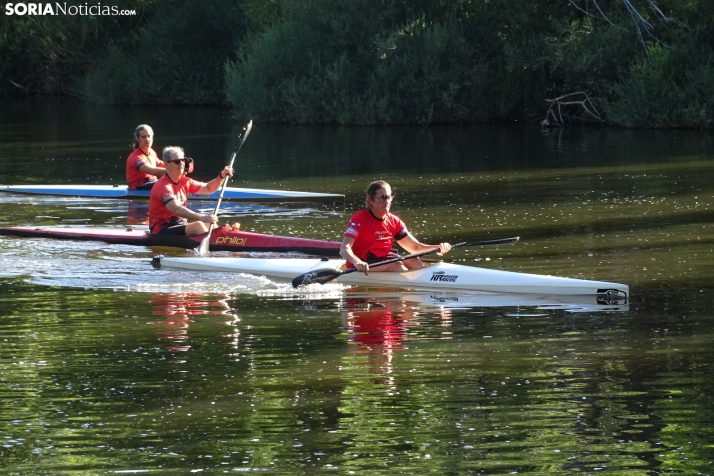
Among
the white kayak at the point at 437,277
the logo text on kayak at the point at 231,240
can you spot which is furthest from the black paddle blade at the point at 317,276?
the logo text on kayak at the point at 231,240

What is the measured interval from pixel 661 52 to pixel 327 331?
21.8 m

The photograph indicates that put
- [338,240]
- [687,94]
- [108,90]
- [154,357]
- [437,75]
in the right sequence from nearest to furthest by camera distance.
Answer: [154,357] → [338,240] → [687,94] → [437,75] → [108,90]

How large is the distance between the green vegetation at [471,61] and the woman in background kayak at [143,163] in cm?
1523

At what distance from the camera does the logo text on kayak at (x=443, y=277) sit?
427 inches

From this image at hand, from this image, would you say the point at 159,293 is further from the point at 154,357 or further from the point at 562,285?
the point at 562,285

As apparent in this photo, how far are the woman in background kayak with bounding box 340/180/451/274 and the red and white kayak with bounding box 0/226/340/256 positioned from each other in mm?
1582

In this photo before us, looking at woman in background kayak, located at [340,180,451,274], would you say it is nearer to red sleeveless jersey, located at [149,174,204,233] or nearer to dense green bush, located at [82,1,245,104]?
red sleeveless jersey, located at [149,174,204,233]

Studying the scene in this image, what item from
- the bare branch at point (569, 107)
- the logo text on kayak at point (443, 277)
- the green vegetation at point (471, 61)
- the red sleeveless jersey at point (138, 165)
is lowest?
the logo text on kayak at point (443, 277)

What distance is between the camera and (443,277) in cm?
1090

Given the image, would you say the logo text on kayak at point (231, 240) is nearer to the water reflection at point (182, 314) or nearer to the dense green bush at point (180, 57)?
the water reflection at point (182, 314)

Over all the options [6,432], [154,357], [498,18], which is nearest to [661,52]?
[498,18]

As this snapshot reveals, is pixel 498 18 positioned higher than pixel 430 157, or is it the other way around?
pixel 498 18

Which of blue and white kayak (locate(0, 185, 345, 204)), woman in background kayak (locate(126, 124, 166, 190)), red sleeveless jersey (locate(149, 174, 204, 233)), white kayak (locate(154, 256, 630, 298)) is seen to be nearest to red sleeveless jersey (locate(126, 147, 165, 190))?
woman in background kayak (locate(126, 124, 166, 190))

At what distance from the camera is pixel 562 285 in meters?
10.3
